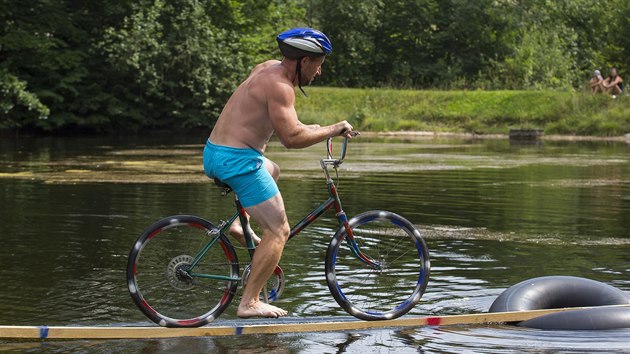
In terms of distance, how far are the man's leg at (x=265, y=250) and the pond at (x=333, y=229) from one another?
0.27 metres

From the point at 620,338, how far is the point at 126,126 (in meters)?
37.5

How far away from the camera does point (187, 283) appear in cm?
754

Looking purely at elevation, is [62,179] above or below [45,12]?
below

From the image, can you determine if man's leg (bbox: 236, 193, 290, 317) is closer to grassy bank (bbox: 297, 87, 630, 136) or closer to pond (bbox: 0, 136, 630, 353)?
pond (bbox: 0, 136, 630, 353)

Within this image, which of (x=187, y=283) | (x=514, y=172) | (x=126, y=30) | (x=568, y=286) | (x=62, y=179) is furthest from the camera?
(x=126, y=30)

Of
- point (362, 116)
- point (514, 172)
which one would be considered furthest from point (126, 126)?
point (514, 172)

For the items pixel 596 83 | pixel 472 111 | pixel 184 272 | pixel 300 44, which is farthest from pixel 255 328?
pixel 596 83

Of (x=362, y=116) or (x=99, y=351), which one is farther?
(x=362, y=116)

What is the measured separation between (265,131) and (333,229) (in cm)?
663

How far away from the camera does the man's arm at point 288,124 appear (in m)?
7.14

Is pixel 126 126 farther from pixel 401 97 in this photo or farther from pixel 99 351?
pixel 99 351

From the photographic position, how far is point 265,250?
7328 millimetres

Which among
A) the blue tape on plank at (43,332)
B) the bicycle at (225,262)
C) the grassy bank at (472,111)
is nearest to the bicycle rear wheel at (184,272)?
the bicycle at (225,262)

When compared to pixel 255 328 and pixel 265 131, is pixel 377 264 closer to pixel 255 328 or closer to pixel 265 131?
pixel 255 328
